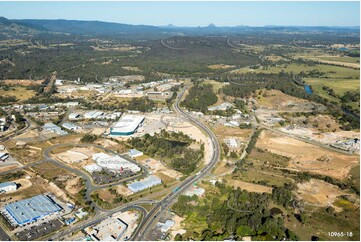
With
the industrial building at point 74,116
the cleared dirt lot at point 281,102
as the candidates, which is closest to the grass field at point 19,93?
the industrial building at point 74,116

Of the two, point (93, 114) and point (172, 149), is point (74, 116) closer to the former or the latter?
point (93, 114)

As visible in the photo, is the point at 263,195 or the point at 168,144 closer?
the point at 263,195

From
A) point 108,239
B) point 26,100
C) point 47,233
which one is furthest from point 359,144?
point 26,100

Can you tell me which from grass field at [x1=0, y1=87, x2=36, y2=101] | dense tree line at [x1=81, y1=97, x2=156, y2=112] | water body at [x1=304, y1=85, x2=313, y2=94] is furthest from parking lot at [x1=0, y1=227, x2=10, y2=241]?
water body at [x1=304, y1=85, x2=313, y2=94]

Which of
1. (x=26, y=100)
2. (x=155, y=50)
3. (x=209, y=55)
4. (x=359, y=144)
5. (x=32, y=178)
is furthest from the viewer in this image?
(x=155, y=50)

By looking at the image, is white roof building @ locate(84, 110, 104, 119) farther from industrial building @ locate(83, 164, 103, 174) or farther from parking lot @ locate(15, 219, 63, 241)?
parking lot @ locate(15, 219, 63, 241)

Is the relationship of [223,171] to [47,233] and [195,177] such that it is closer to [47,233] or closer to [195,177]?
[195,177]
